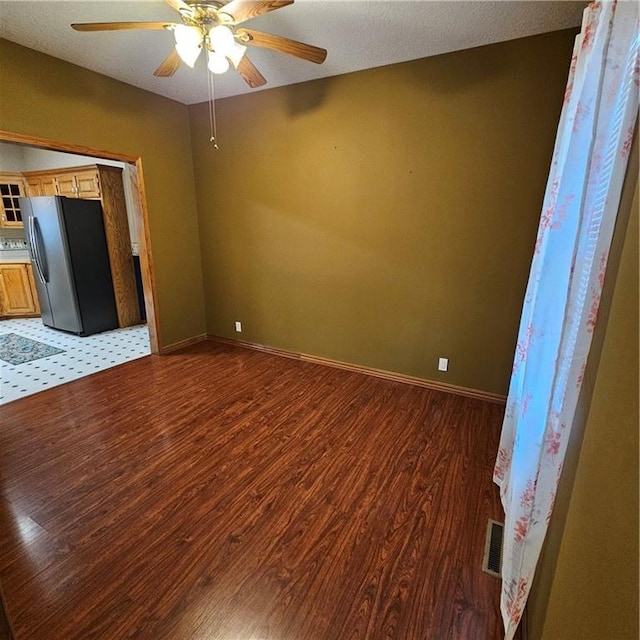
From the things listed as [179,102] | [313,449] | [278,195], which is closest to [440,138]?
[278,195]

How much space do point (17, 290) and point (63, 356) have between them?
2.38m

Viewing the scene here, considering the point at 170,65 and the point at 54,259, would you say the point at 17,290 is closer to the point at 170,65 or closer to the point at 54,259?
the point at 54,259

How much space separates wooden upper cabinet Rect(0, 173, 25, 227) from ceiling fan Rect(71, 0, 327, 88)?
478 cm

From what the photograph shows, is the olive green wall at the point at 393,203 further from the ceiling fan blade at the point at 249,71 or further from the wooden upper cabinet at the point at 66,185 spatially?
the wooden upper cabinet at the point at 66,185

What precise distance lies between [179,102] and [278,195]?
1470 millimetres

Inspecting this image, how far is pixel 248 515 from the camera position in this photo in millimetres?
1761

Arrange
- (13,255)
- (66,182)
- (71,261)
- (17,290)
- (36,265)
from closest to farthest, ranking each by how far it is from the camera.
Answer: (71,261)
(36,265)
(66,182)
(17,290)
(13,255)

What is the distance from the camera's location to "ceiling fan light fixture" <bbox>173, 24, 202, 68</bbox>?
5.75 ft

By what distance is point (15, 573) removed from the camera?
1.47m

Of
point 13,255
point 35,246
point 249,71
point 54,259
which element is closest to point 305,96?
point 249,71

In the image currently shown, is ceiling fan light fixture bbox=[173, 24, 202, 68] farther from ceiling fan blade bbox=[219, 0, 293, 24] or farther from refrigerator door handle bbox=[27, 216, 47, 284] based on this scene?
refrigerator door handle bbox=[27, 216, 47, 284]

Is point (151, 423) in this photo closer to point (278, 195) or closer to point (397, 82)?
point (278, 195)

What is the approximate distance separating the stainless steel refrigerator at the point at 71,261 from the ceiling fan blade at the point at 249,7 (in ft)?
11.5

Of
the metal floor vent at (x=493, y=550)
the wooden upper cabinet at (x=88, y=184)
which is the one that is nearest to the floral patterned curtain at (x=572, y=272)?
the metal floor vent at (x=493, y=550)
